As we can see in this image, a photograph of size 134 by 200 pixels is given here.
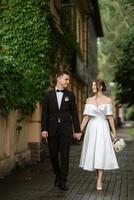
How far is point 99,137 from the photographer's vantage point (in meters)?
11.3

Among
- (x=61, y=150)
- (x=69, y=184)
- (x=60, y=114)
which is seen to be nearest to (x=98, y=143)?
(x=61, y=150)

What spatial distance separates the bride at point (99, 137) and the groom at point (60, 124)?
10.6 inches

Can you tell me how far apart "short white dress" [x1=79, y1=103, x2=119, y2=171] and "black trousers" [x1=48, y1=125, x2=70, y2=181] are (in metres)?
0.35

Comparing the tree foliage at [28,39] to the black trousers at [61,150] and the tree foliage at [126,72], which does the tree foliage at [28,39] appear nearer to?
the black trousers at [61,150]

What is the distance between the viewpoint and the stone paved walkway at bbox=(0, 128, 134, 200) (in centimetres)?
1051

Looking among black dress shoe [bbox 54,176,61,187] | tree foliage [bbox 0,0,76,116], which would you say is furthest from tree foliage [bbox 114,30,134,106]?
black dress shoe [bbox 54,176,61,187]

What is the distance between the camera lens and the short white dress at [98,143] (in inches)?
441

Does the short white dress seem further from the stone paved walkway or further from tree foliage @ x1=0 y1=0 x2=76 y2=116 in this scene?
tree foliage @ x1=0 y1=0 x2=76 y2=116

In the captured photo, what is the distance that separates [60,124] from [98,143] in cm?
74

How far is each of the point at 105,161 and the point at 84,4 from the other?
795 inches

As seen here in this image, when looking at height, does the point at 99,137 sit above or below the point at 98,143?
above

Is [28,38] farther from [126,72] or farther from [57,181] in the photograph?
[126,72]

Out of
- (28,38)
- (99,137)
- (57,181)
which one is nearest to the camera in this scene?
(99,137)

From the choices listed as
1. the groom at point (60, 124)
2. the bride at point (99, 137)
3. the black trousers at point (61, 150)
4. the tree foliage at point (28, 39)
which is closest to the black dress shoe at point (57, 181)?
the groom at point (60, 124)
